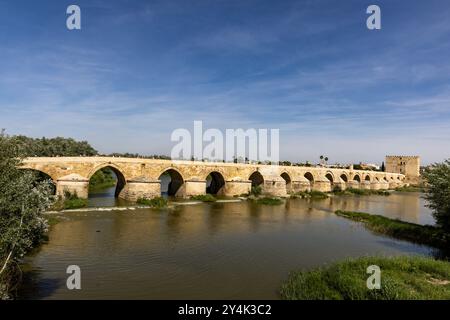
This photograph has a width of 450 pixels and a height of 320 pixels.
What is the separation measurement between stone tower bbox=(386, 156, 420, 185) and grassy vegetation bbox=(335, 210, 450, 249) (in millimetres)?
76449

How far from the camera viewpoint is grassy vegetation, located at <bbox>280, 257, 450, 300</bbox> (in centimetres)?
885

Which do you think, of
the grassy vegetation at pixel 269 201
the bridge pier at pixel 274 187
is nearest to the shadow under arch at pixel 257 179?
the bridge pier at pixel 274 187

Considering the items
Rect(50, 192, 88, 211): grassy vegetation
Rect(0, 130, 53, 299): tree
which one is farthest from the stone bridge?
Rect(0, 130, 53, 299): tree

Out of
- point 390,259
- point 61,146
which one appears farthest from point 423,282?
point 61,146

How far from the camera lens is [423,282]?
9.88 m

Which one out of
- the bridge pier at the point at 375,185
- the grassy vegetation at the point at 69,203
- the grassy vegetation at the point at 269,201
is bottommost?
the bridge pier at the point at 375,185

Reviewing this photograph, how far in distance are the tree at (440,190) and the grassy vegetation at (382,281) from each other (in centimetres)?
448

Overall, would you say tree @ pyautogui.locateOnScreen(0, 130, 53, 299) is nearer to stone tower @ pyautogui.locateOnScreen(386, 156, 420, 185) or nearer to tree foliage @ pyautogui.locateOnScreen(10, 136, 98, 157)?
tree foliage @ pyautogui.locateOnScreen(10, 136, 98, 157)

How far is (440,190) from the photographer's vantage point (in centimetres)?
1598

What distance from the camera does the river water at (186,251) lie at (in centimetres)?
1003

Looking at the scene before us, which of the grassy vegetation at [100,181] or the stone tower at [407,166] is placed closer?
the grassy vegetation at [100,181]

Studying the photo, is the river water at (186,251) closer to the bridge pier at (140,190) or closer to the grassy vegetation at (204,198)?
the bridge pier at (140,190)

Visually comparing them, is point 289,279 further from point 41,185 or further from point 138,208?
point 138,208

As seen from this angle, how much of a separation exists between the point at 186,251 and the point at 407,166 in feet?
313
